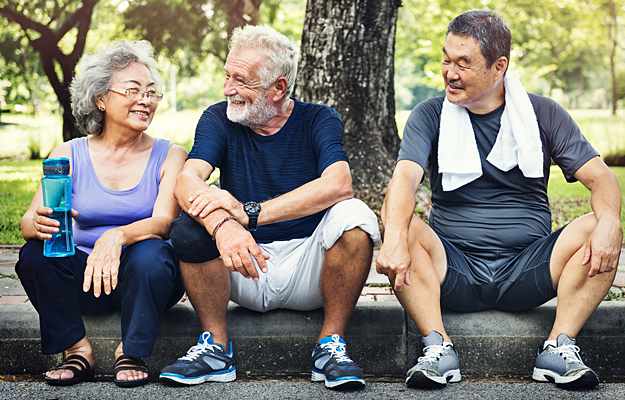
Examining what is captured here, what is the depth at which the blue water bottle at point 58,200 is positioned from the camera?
259 centimetres

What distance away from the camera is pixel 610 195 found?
2686 millimetres

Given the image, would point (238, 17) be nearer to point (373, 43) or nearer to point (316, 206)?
point (373, 43)

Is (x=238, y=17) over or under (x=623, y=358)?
over

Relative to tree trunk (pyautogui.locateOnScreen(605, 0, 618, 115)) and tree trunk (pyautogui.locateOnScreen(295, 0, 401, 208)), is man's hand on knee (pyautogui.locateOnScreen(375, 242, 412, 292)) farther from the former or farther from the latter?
tree trunk (pyautogui.locateOnScreen(605, 0, 618, 115))

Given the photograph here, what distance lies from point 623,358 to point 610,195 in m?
0.82

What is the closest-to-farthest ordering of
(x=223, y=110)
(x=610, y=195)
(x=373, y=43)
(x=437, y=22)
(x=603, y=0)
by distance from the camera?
(x=610, y=195) < (x=223, y=110) < (x=373, y=43) < (x=437, y=22) < (x=603, y=0)

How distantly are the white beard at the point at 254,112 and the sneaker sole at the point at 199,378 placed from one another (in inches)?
48.8

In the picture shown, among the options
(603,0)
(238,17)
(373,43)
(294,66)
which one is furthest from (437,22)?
(294,66)

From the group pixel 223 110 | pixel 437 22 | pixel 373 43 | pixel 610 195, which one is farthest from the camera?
pixel 437 22

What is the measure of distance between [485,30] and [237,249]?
1.60 metres

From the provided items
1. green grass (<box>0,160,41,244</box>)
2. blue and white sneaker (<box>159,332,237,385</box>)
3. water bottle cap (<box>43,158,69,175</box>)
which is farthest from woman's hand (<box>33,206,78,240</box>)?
green grass (<box>0,160,41,244</box>)

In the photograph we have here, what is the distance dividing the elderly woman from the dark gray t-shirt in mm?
1273

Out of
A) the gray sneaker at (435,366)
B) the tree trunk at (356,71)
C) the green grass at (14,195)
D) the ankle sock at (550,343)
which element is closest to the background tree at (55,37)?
the green grass at (14,195)

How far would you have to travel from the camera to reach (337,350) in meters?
2.63
